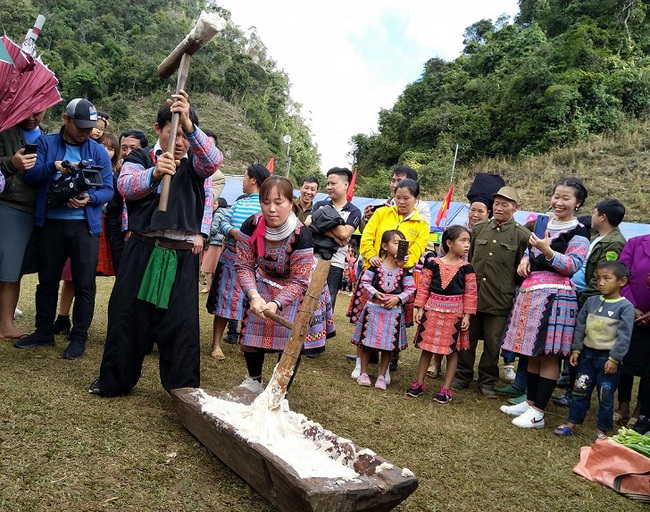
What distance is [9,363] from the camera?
3.83 metres

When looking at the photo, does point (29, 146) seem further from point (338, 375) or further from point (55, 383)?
point (338, 375)

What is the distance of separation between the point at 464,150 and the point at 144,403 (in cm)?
2977

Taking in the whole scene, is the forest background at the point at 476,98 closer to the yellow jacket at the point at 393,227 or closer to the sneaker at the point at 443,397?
the yellow jacket at the point at 393,227

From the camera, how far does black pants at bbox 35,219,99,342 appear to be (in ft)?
13.9

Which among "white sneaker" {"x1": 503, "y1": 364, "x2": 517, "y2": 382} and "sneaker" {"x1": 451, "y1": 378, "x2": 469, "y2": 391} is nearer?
"sneaker" {"x1": 451, "y1": 378, "x2": 469, "y2": 391}

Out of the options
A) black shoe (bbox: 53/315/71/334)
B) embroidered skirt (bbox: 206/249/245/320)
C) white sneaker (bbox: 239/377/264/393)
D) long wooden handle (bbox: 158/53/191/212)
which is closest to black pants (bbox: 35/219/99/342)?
black shoe (bbox: 53/315/71/334)

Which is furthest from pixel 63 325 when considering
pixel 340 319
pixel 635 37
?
pixel 635 37

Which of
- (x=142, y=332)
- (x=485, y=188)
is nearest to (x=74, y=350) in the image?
(x=142, y=332)

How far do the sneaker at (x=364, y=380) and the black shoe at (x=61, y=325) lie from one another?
2.88 m

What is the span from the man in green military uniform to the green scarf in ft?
10.2

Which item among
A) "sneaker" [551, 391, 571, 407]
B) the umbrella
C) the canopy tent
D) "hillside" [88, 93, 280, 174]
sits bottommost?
"sneaker" [551, 391, 571, 407]

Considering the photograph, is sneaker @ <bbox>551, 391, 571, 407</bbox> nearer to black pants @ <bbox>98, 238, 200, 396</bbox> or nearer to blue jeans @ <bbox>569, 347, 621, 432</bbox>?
blue jeans @ <bbox>569, 347, 621, 432</bbox>

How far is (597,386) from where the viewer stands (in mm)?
4008

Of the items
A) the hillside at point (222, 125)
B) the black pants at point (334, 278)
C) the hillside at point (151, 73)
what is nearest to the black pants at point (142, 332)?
the black pants at point (334, 278)
